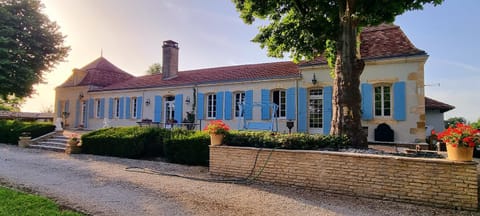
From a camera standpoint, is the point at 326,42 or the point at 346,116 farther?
the point at 326,42

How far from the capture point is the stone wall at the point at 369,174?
4.35m

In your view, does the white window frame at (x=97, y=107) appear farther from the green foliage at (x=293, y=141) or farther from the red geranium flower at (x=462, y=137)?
the red geranium flower at (x=462, y=137)

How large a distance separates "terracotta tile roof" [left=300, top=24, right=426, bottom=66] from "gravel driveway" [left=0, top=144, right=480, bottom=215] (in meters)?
8.20

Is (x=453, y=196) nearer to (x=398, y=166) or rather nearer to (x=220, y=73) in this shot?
(x=398, y=166)

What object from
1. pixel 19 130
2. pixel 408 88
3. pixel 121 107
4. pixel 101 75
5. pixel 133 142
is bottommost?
pixel 133 142

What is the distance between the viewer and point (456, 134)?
443 centimetres

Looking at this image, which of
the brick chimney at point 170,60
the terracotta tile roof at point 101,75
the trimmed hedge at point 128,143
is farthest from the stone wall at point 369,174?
the terracotta tile roof at point 101,75

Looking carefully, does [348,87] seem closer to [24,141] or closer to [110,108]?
[24,141]

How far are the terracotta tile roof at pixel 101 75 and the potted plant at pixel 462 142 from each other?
2164 cm

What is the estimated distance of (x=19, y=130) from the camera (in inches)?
537

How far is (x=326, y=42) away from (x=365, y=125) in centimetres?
482

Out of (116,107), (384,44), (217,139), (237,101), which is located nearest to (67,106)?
(116,107)

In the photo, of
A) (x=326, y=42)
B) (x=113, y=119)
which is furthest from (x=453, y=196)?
(x=113, y=119)

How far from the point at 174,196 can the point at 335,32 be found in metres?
6.20
